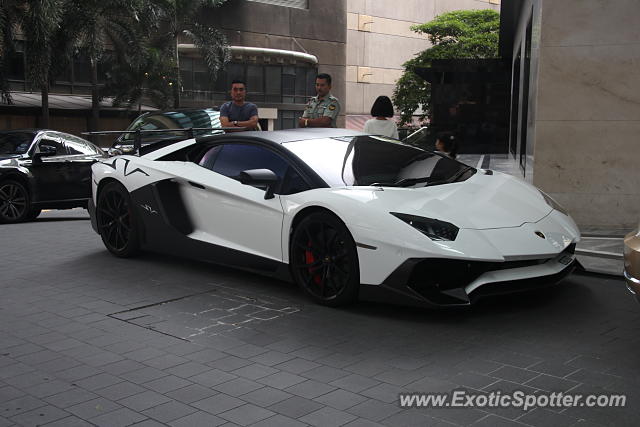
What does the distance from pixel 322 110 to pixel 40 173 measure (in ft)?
16.6

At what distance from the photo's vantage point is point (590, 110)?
31.7 feet

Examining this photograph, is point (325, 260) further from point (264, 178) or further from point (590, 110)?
point (590, 110)

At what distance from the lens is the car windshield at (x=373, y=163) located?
19.2ft

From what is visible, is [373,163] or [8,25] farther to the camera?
[8,25]

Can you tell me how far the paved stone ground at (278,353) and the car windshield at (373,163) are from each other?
0.99m

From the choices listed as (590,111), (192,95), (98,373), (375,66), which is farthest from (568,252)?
(375,66)

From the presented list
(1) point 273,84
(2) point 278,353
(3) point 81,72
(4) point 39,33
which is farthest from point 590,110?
(1) point 273,84

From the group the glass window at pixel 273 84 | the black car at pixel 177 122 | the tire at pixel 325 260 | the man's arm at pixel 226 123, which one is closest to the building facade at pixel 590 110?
the man's arm at pixel 226 123

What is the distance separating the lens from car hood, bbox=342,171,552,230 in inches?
207

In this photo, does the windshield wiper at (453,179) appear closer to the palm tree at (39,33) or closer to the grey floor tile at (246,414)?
the grey floor tile at (246,414)

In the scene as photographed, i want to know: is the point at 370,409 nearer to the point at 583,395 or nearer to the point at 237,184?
the point at 583,395

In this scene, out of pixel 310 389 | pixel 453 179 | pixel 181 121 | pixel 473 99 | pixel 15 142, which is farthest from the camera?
pixel 473 99

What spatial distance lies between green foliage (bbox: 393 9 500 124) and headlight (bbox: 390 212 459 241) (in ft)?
166

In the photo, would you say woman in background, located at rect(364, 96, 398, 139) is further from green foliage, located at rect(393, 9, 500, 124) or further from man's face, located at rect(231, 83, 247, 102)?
green foliage, located at rect(393, 9, 500, 124)
